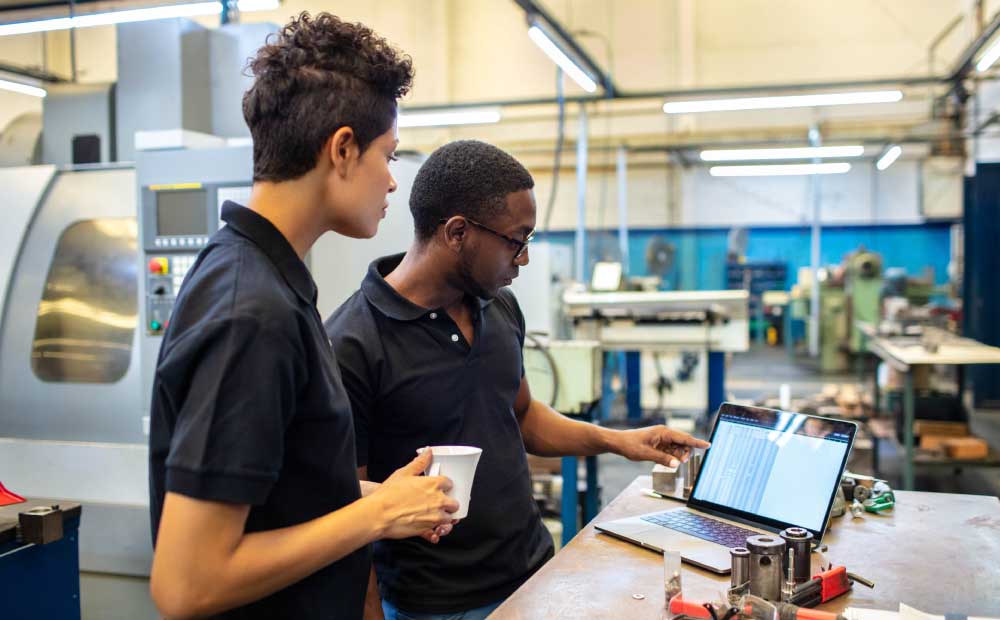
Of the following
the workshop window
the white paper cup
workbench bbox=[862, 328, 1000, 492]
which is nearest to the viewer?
the white paper cup

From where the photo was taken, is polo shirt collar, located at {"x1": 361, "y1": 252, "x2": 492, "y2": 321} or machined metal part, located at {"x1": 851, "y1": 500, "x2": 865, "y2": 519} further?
machined metal part, located at {"x1": 851, "y1": 500, "x2": 865, "y2": 519}

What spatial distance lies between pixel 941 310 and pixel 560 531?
A: 6160mm

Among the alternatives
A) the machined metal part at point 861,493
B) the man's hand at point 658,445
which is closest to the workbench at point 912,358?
the machined metal part at point 861,493

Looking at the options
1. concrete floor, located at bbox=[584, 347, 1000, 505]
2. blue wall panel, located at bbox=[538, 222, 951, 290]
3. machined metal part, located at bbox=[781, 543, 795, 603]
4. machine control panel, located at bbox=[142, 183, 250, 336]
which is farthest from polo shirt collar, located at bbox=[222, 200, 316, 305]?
blue wall panel, located at bbox=[538, 222, 951, 290]

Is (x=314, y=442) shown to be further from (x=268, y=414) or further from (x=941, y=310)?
(x=941, y=310)

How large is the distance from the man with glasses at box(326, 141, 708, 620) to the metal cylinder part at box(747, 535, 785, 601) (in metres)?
0.44

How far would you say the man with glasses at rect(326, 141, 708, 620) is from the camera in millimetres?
1354

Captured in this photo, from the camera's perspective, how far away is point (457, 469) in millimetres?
1035

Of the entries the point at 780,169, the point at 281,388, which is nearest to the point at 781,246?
the point at 780,169

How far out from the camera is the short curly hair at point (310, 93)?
908 millimetres

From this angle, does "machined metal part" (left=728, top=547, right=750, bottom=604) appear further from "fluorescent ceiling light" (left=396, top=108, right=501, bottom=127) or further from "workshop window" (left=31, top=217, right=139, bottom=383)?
"fluorescent ceiling light" (left=396, top=108, right=501, bottom=127)

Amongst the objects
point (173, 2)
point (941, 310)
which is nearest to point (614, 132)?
point (941, 310)

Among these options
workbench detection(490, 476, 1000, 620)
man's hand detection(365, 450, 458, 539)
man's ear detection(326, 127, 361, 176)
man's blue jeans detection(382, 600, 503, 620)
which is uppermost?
man's ear detection(326, 127, 361, 176)

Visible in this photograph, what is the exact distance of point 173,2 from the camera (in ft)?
12.1
